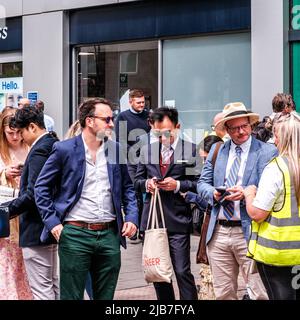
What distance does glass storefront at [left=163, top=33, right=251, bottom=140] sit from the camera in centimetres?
1413

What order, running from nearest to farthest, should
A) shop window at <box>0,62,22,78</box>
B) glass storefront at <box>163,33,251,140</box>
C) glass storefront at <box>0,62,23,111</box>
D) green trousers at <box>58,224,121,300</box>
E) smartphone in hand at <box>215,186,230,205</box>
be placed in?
green trousers at <box>58,224,121,300</box> → smartphone in hand at <box>215,186,230,205</box> → glass storefront at <box>163,33,251,140</box> → glass storefront at <box>0,62,23,111</box> → shop window at <box>0,62,22,78</box>

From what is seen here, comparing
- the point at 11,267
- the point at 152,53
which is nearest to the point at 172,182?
the point at 11,267

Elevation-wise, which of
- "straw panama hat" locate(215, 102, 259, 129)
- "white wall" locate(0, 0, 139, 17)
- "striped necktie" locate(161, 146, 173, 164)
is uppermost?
"white wall" locate(0, 0, 139, 17)

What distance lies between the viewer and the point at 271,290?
5.70 m

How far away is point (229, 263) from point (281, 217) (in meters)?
1.28

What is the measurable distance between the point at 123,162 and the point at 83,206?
552 mm

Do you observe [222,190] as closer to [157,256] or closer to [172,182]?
[172,182]

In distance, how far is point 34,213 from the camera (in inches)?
271

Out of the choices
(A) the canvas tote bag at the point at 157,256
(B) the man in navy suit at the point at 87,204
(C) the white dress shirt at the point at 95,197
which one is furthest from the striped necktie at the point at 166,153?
(C) the white dress shirt at the point at 95,197

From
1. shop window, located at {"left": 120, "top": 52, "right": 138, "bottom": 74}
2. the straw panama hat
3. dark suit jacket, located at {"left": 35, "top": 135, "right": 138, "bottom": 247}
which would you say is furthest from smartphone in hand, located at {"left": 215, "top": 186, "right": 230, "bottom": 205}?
shop window, located at {"left": 120, "top": 52, "right": 138, "bottom": 74}

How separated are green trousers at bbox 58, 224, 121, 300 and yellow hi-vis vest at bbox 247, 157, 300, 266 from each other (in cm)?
126

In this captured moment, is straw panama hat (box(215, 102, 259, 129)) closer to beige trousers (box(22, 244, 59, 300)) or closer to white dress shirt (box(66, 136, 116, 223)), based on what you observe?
white dress shirt (box(66, 136, 116, 223))

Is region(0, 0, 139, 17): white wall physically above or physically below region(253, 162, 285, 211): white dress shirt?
above

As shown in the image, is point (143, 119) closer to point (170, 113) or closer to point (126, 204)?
point (170, 113)
